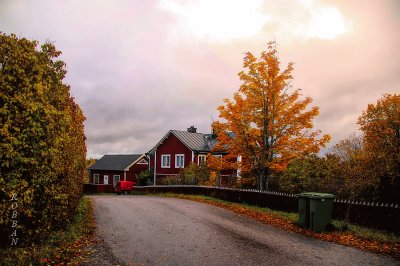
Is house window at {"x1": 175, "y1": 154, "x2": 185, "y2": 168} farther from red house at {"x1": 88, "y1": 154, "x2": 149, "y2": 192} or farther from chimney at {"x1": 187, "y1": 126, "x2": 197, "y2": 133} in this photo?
red house at {"x1": 88, "y1": 154, "x2": 149, "y2": 192}

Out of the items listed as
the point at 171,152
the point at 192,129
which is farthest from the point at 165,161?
the point at 192,129

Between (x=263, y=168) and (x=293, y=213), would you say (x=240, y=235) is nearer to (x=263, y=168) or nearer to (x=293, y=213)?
(x=293, y=213)

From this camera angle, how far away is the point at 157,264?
7281 mm

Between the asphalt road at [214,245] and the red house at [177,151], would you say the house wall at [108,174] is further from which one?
the asphalt road at [214,245]

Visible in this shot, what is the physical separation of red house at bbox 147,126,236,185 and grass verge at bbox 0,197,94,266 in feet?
99.8

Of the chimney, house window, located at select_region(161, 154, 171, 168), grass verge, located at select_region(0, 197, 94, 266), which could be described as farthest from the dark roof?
grass verge, located at select_region(0, 197, 94, 266)

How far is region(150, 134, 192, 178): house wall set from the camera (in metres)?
40.8

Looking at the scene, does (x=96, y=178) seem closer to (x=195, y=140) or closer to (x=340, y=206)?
(x=195, y=140)

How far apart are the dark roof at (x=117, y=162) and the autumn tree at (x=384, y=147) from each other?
1525 inches

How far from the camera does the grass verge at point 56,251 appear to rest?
21.2ft

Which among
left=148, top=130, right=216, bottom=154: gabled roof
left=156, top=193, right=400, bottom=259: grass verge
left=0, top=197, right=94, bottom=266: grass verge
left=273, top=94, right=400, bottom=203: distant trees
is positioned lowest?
left=156, top=193, right=400, bottom=259: grass verge

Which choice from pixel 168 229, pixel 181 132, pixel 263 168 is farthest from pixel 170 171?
pixel 168 229

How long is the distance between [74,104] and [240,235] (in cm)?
753

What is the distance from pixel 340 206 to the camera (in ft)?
43.3
